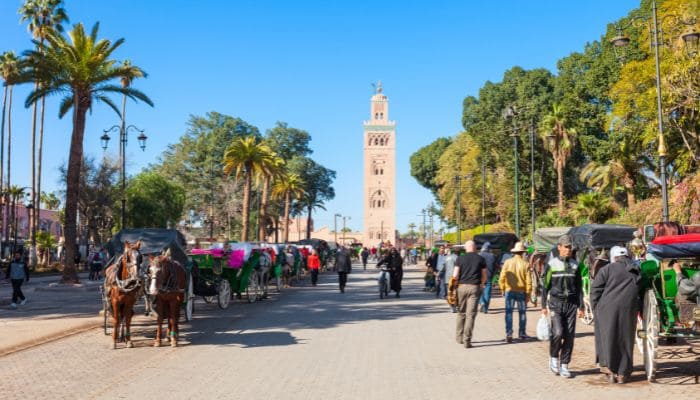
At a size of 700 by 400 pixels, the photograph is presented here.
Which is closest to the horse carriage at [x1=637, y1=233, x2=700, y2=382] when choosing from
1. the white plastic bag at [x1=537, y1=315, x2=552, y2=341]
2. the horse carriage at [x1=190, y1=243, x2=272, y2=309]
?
the white plastic bag at [x1=537, y1=315, x2=552, y2=341]

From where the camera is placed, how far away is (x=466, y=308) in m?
12.0

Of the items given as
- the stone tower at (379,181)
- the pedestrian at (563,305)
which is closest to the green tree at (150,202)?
the pedestrian at (563,305)

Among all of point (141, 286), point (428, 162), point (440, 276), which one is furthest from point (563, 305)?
point (428, 162)

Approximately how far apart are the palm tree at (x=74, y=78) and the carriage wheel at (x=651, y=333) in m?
23.1

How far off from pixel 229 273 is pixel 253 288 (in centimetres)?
189

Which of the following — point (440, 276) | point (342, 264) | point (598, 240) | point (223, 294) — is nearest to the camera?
point (598, 240)

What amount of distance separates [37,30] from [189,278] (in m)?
41.7

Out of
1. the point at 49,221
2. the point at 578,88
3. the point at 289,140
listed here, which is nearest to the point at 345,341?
the point at 578,88

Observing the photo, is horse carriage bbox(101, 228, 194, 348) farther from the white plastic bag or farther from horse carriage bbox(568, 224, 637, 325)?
horse carriage bbox(568, 224, 637, 325)

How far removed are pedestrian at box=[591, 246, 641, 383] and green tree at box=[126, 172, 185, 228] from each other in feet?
176

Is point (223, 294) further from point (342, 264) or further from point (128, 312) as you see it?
point (342, 264)

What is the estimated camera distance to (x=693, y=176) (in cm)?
2945

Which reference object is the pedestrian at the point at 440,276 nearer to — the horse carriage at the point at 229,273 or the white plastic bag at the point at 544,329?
the horse carriage at the point at 229,273

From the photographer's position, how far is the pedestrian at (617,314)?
8.42 m
